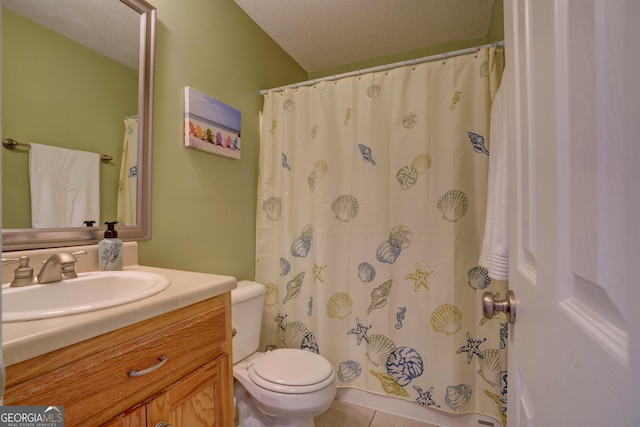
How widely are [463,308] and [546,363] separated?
113 centimetres

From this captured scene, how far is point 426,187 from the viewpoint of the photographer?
1.52 meters

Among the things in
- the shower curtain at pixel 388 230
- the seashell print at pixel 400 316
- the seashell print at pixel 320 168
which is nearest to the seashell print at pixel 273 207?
the shower curtain at pixel 388 230

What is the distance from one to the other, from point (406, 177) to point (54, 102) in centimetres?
148

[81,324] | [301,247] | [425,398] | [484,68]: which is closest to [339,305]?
[301,247]

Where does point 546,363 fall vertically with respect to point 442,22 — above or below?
below

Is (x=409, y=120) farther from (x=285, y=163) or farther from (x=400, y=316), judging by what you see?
(x=400, y=316)

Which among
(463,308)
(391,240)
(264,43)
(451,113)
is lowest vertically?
(463,308)

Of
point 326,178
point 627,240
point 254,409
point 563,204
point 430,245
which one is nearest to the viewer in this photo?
point 627,240

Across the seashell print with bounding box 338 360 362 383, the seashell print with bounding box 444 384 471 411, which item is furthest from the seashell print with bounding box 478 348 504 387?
the seashell print with bounding box 338 360 362 383

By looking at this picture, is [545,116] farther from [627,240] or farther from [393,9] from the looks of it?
[393,9]

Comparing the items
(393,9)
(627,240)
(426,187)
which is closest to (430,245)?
(426,187)

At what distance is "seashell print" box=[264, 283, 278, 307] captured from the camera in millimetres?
1854

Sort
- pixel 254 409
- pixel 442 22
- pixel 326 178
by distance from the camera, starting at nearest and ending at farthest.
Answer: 1. pixel 254 409
2. pixel 326 178
3. pixel 442 22

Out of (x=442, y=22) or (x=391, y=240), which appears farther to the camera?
(x=442, y=22)
